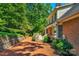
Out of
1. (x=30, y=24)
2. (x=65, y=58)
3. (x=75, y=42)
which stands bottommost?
(x=65, y=58)

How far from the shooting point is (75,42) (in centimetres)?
1011

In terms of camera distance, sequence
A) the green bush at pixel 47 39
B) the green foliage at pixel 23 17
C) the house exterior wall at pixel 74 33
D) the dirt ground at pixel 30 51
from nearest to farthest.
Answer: the house exterior wall at pixel 74 33
the dirt ground at pixel 30 51
the green foliage at pixel 23 17
the green bush at pixel 47 39

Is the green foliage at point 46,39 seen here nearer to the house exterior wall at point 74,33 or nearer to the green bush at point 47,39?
the green bush at point 47,39

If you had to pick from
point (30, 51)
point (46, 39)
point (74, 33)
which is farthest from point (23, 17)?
point (74, 33)

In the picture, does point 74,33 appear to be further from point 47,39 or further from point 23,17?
point 23,17

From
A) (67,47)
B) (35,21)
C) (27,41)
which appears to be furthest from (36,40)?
(67,47)

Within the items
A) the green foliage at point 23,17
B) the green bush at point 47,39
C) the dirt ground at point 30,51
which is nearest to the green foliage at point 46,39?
the green bush at point 47,39

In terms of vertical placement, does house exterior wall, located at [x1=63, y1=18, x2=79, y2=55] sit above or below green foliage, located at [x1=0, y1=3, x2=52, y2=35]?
below

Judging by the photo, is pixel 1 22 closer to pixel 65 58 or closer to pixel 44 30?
pixel 44 30

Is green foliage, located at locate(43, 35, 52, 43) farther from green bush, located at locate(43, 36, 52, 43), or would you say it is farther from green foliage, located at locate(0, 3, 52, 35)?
green foliage, located at locate(0, 3, 52, 35)

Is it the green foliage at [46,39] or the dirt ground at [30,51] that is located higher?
the green foliage at [46,39]

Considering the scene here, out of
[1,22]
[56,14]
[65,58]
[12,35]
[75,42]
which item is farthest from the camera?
[56,14]

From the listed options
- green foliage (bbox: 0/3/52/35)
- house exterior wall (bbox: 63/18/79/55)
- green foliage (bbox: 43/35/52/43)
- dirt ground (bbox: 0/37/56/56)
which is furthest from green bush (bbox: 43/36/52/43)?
house exterior wall (bbox: 63/18/79/55)

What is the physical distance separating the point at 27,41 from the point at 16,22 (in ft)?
5.19
